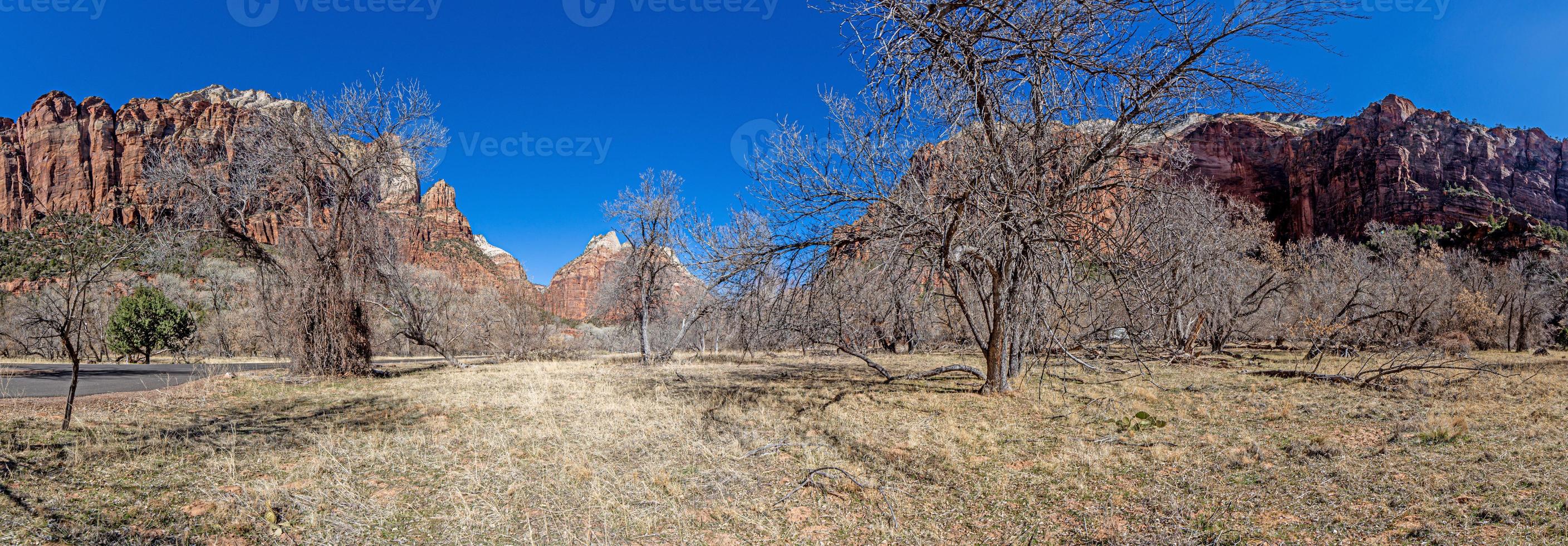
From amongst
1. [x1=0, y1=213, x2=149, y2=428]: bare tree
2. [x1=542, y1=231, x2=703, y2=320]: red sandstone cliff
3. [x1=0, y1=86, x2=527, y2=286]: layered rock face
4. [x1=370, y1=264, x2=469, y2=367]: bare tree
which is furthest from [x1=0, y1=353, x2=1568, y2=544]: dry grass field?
[x1=0, y1=86, x2=527, y2=286]: layered rock face

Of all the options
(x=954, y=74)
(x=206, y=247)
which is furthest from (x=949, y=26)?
(x=206, y=247)

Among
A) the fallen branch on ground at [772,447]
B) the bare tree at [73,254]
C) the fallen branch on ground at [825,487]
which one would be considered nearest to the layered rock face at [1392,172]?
the fallen branch on ground at [772,447]

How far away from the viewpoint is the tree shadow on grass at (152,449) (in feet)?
11.8

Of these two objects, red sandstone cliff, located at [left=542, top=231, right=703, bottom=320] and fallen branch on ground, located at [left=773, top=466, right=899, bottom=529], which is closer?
fallen branch on ground, located at [left=773, top=466, right=899, bottom=529]

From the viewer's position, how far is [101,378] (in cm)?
1230

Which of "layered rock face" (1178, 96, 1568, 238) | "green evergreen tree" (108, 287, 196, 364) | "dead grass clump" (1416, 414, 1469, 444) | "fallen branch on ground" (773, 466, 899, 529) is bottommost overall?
"fallen branch on ground" (773, 466, 899, 529)

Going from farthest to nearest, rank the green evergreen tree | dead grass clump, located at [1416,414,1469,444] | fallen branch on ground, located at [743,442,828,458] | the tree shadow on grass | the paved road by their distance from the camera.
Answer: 1. the green evergreen tree
2. the paved road
3. fallen branch on ground, located at [743,442,828,458]
4. dead grass clump, located at [1416,414,1469,444]
5. the tree shadow on grass

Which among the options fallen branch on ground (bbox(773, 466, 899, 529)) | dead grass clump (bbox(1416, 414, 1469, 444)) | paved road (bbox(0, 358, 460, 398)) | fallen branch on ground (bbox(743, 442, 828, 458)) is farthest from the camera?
paved road (bbox(0, 358, 460, 398))

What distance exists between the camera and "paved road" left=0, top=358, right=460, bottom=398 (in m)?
9.53

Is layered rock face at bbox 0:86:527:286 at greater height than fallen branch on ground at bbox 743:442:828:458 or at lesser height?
greater

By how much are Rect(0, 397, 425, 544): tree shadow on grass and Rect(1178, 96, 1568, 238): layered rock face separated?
6937 cm

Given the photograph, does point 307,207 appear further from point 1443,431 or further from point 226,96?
point 226,96

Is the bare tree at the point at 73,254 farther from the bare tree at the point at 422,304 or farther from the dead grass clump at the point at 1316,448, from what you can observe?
the dead grass clump at the point at 1316,448

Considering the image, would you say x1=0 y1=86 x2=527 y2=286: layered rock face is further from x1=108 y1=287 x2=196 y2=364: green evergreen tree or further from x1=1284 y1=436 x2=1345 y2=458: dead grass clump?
x1=1284 y1=436 x2=1345 y2=458: dead grass clump
